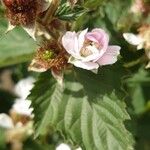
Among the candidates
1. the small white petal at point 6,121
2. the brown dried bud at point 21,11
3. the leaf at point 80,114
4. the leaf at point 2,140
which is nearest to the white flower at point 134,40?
the leaf at point 80,114

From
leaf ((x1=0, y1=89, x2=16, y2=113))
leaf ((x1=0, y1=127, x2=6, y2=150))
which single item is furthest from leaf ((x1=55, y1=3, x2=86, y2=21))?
leaf ((x1=0, y1=89, x2=16, y2=113))

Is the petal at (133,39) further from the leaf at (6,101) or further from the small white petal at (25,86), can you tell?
the leaf at (6,101)

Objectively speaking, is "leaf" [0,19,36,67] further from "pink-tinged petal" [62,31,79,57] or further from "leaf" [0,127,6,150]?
"leaf" [0,127,6,150]

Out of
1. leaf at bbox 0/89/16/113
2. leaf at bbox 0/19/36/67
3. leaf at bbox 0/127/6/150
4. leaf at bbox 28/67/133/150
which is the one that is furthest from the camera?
leaf at bbox 0/89/16/113

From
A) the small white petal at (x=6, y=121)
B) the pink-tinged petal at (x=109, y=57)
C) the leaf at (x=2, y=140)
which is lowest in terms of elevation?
the leaf at (x=2, y=140)

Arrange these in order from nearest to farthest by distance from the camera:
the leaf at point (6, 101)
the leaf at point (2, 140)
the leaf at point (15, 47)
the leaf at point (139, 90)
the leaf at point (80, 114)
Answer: the leaf at point (80, 114) → the leaf at point (15, 47) → the leaf at point (139, 90) → the leaf at point (2, 140) → the leaf at point (6, 101)

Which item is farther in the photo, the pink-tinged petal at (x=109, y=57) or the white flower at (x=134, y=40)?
the white flower at (x=134, y=40)

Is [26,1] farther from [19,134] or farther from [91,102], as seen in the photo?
[19,134]
